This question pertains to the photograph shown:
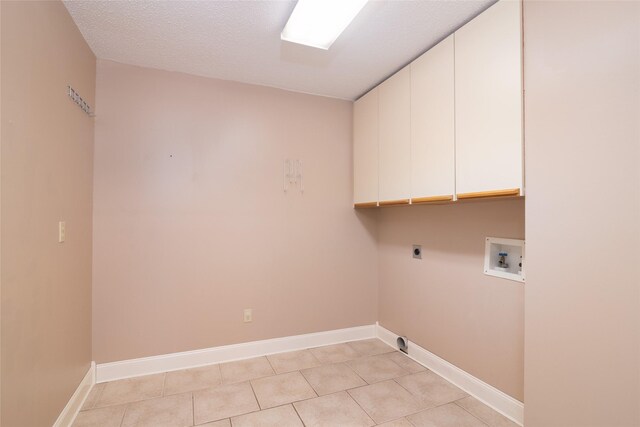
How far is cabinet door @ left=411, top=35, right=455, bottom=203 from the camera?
1.95 meters

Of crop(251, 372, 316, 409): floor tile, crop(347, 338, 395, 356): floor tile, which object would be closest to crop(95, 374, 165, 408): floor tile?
crop(251, 372, 316, 409): floor tile

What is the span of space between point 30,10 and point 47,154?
2.20ft

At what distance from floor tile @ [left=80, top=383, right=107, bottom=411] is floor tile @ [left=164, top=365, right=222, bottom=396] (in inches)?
A: 16.9

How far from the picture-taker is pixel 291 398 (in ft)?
6.86

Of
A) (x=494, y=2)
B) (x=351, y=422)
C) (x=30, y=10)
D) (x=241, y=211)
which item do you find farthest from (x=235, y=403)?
(x=494, y=2)

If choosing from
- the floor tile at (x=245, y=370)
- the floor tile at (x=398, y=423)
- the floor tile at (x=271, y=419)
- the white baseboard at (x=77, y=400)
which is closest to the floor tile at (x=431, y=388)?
the floor tile at (x=398, y=423)

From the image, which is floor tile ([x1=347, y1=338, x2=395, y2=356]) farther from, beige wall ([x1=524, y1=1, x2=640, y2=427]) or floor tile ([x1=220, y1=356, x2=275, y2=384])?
beige wall ([x1=524, y1=1, x2=640, y2=427])

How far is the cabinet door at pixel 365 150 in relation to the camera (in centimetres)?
277

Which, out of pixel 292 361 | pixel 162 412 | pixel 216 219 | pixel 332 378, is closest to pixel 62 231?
pixel 216 219

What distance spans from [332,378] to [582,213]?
1968mm

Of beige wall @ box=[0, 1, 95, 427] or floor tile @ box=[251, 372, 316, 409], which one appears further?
floor tile @ box=[251, 372, 316, 409]

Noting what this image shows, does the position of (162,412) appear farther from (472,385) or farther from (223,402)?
(472,385)

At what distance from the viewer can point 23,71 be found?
1.35 m

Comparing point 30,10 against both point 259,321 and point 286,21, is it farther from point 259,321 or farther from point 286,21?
point 259,321
